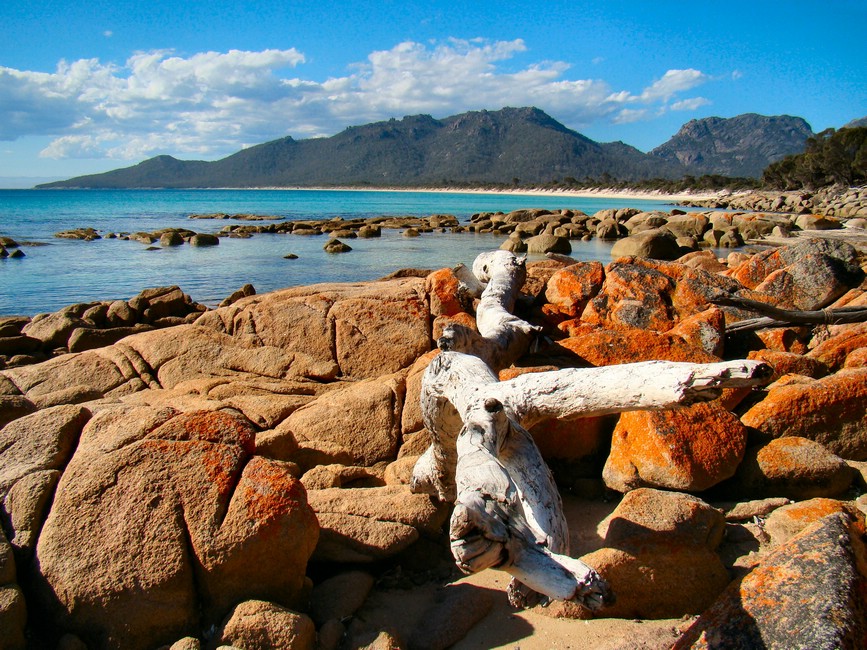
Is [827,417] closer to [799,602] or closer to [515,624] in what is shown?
[799,602]

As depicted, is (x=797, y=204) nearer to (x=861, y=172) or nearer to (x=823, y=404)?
(x=861, y=172)

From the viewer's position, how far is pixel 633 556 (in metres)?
3.20

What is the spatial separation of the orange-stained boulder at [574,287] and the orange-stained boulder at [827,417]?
2824 mm

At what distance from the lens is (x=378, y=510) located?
155 inches

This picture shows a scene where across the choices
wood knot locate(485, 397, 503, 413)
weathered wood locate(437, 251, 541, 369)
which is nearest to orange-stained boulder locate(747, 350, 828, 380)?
weathered wood locate(437, 251, 541, 369)

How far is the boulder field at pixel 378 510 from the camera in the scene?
2951 mm

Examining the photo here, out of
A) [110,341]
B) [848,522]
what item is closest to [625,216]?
[110,341]

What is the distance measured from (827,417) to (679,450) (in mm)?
1257

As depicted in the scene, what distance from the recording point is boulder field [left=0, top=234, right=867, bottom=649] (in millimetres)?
2951

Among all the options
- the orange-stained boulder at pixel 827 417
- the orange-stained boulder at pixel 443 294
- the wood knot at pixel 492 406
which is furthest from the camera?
the orange-stained boulder at pixel 443 294

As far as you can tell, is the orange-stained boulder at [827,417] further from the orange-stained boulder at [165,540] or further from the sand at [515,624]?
the orange-stained boulder at [165,540]

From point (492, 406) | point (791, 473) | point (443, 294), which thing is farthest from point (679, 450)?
point (443, 294)

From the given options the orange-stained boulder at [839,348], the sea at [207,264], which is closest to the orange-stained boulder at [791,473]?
the orange-stained boulder at [839,348]

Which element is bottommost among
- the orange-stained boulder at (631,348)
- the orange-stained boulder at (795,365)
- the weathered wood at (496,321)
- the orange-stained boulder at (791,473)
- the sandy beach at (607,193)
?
the orange-stained boulder at (791,473)
